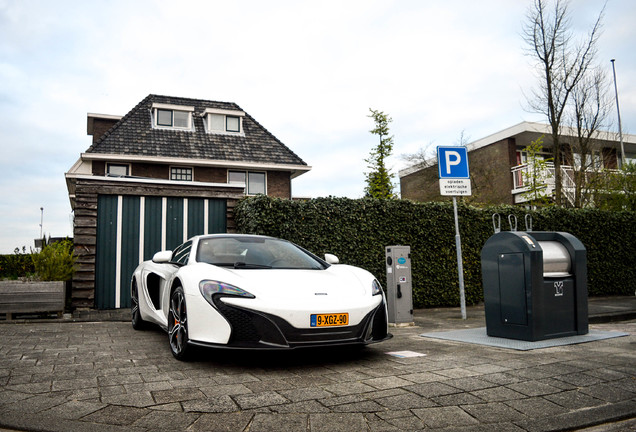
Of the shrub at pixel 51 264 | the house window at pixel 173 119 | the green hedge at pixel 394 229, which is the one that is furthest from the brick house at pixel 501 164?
the shrub at pixel 51 264

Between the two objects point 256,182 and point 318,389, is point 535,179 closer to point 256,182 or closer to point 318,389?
point 256,182

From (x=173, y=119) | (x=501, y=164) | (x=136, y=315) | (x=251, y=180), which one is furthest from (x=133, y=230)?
(x=501, y=164)

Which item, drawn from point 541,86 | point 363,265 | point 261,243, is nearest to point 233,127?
point 541,86

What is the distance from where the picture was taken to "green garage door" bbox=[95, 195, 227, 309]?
927 centimetres

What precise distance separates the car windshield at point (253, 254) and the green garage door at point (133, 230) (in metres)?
4.73

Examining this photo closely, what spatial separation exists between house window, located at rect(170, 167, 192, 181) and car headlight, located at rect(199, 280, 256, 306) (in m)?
19.4

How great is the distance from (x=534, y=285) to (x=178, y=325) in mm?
4071

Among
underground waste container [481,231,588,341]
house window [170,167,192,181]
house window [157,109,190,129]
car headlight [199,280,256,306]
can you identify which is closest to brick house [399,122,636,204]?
house window [170,167,192,181]

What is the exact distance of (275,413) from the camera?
2.87 m

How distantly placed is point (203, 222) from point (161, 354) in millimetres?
5415

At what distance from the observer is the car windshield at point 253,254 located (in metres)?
4.98

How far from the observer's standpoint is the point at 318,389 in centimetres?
343

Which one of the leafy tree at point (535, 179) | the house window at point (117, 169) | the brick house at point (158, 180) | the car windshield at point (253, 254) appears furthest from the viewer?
the house window at point (117, 169)

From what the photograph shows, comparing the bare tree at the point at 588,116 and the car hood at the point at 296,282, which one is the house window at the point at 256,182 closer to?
the bare tree at the point at 588,116
